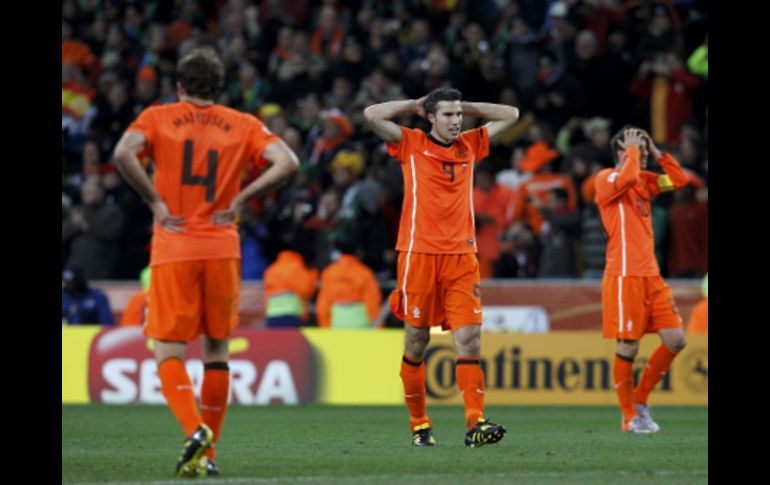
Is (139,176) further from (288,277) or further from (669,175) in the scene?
(288,277)

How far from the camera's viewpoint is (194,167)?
30.7ft

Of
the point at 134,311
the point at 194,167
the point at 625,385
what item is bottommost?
the point at 625,385

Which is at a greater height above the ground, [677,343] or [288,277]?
[288,277]

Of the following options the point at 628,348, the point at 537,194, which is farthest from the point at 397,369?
the point at 628,348

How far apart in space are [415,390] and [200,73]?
3.40m

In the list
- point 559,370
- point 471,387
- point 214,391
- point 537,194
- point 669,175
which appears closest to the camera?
point 214,391

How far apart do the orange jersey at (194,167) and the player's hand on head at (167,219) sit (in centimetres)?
3

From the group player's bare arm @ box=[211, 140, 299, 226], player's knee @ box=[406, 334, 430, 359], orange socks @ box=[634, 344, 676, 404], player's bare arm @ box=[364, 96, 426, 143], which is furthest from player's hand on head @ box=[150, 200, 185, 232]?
orange socks @ box=[634, 344, 676, 404]

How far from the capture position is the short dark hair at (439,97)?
11.6 meters

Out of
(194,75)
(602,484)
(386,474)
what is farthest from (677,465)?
(194,75)

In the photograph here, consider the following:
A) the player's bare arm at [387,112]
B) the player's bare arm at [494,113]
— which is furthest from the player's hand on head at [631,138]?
the player's bare arm at [387,112]

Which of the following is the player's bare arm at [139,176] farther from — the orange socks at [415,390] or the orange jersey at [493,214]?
the orange jersey at [493,214]

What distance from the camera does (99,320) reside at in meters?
19.9
